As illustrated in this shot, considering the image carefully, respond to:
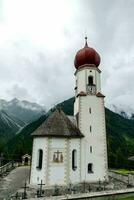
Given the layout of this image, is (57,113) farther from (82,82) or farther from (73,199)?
(73,199)

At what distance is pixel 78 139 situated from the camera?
30797mm

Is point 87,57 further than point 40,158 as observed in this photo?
Yes

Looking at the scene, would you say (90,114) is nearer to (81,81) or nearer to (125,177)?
(81,81)

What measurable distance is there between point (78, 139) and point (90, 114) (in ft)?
14.0

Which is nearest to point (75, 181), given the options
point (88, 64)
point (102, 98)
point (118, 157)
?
point (102, 98)

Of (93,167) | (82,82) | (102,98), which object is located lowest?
(93,167)

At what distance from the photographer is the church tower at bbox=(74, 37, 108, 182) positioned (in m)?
30.9

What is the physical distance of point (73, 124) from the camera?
32.3 metres

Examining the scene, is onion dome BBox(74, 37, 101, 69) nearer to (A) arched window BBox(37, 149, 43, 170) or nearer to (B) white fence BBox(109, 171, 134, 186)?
(A) arched window BBox(37, 149, 43, 170)

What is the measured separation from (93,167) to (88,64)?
1486cm

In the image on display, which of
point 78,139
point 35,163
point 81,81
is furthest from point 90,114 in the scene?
point 35,163

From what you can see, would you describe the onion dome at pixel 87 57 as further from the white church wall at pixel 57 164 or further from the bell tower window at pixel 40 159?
the bell tower window at pixel 40 159

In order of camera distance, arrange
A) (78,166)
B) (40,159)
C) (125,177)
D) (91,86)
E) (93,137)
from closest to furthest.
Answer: (40,159), (78,166), (125,177), (93,137), (91,86)

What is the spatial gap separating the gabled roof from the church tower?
65.3 inches
